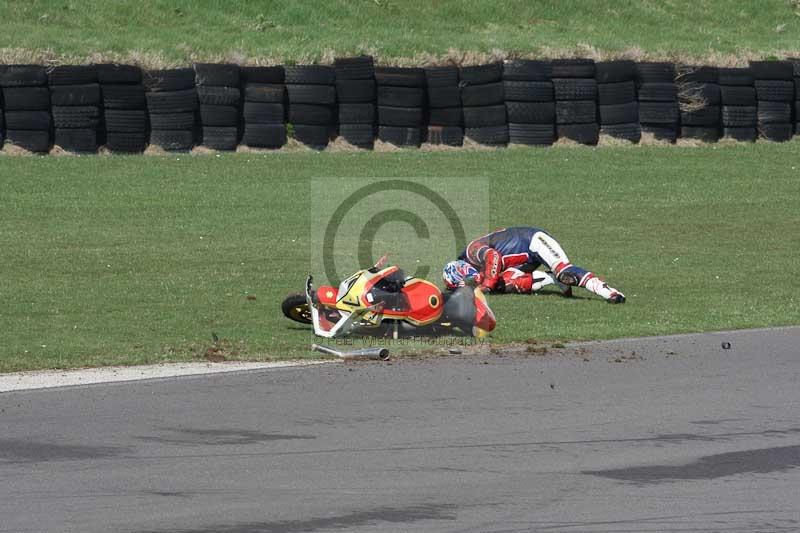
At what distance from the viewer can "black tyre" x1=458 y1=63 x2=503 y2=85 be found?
2617 centimetres

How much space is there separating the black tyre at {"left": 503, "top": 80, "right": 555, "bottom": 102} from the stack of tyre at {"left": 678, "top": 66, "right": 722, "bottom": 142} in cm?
300

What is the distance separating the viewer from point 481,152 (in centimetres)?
2667

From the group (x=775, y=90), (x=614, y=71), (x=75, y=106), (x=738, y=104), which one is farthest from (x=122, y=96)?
(x=775, y=90)

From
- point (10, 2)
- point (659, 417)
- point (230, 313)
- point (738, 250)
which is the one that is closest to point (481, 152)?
point (738, 250)

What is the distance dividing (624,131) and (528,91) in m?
2.55

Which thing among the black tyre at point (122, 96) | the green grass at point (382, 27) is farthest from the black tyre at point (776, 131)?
the black tyre at point (122, 96)

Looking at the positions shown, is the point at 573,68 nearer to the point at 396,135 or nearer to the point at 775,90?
the point at 396,135

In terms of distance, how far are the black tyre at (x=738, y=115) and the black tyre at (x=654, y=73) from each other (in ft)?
5.39

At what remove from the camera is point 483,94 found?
26.2m

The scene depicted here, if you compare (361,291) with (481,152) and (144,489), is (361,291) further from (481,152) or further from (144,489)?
(481,152)

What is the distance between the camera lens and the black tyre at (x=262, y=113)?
25.1 m

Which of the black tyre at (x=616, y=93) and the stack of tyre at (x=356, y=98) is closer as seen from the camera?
the stack of tyre at (x=356, y=98)

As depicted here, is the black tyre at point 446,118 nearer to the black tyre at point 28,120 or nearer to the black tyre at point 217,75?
the black tyre at point 217,75

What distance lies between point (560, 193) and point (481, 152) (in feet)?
9.20
